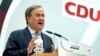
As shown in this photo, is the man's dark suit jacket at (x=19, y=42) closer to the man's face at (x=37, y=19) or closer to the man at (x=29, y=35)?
the man at (x=29, y=35)

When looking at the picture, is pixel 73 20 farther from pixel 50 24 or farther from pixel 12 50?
pixel 12 50

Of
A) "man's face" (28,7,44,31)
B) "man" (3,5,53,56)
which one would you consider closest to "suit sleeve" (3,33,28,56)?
"man" (3,5,53,56)

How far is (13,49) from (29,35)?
21 cm

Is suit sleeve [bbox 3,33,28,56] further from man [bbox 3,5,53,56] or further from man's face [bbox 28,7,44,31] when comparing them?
man's face [bbox 28,7,44,31]

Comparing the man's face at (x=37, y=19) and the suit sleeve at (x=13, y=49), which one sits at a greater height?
the man's face at (x=37, y=19)

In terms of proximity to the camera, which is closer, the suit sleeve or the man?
the suit sleeve

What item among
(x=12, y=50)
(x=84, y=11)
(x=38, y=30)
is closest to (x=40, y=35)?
(x=38, y=30)

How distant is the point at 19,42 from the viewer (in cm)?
259

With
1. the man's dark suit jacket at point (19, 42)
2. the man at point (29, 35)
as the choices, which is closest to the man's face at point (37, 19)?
the man at point (29, 35)

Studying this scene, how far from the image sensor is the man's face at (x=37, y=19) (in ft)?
Answer: 8.32

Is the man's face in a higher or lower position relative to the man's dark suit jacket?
higher

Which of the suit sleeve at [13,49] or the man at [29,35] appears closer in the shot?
the suit sleeve at [13,49]

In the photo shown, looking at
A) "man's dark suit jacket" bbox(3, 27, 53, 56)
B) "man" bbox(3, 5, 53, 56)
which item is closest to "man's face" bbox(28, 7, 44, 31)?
"man" bbox(3, 5, 53, 56)

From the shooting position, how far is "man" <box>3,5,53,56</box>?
8.27ft
